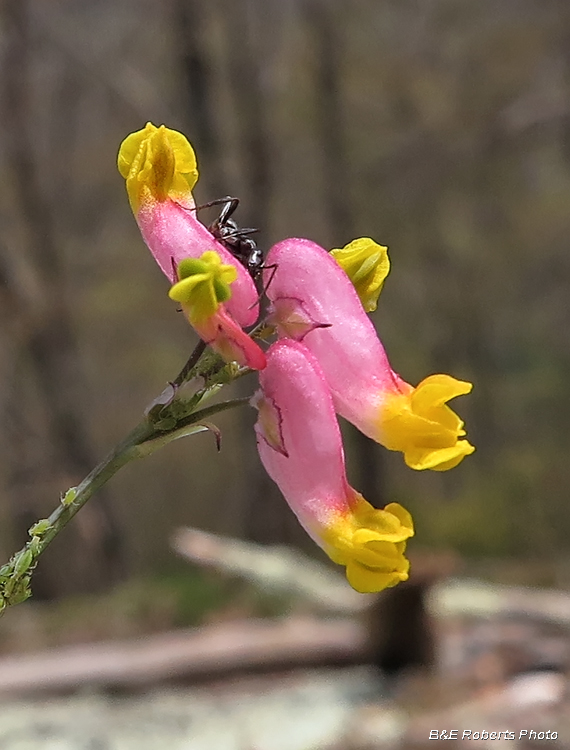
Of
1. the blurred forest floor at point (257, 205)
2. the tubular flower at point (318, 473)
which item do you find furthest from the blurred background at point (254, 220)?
the tubular flower at point (318, 473)

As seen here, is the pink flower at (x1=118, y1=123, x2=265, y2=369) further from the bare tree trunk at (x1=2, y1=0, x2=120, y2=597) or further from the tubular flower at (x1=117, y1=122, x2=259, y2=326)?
the bare tree trunk at (x1=2, y1=0, x2=120, y2=597)

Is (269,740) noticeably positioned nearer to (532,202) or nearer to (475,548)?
(475,548)

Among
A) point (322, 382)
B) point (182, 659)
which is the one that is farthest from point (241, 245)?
point (182, 659)

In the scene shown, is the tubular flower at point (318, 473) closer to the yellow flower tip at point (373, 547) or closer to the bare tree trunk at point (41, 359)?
the yellow flower tip at point (373, 547)

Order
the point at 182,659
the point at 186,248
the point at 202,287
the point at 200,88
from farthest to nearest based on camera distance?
the point at 200,88, the point at 182,659, the point at 186,248, the point at 202,287

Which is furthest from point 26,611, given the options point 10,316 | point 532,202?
point 532,202

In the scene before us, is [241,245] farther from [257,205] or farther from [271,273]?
[257,205]

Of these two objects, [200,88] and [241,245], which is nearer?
[241,245]
